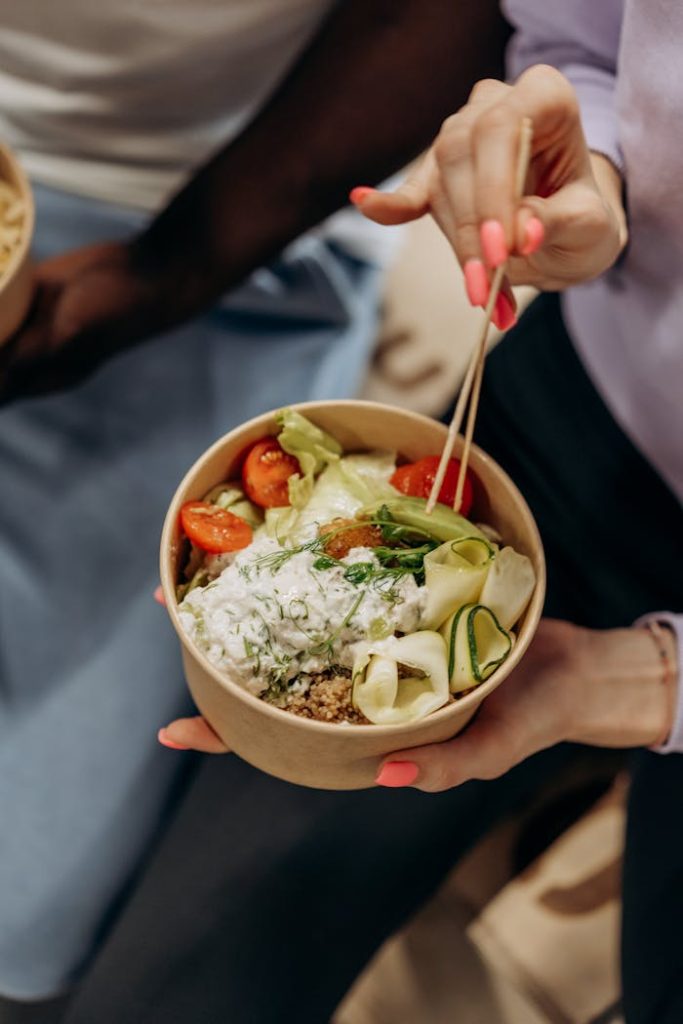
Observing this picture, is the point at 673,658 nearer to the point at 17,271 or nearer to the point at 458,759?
the point at 458,759

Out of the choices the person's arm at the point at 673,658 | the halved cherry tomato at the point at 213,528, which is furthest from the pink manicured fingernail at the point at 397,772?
the person's arm at the point at 673,658

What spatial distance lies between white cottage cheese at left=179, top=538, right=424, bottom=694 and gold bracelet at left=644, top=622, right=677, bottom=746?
36 centimetres

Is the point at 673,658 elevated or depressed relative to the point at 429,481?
depressed

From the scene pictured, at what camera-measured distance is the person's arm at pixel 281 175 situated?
1105 millimetres

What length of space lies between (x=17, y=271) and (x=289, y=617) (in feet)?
1.83

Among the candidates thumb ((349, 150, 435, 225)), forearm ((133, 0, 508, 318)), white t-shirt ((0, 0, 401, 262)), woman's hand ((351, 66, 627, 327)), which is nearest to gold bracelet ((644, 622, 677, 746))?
woman's hand ((351, 66, 627, 327))

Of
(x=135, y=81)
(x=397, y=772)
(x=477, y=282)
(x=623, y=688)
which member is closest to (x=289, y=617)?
(x=397, y=772)

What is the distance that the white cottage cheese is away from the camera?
2.34ft

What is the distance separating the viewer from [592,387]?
1.13m

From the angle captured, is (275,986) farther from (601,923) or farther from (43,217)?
(43,217)

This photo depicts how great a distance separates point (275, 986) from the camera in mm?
1047

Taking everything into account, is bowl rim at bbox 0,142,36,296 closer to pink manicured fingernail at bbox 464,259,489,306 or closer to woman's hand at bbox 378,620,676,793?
pink manicured fingernail at bbox 464,259,489,306

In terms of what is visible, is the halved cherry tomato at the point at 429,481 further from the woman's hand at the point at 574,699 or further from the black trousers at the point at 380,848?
the black trousers at the point at 380,848

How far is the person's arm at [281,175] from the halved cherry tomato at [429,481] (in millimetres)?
469
